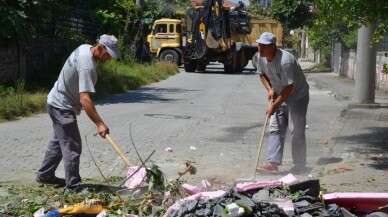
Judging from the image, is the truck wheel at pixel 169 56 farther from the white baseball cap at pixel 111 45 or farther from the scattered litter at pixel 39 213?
the scattered litter at pixel 39 213

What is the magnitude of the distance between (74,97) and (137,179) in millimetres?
1119

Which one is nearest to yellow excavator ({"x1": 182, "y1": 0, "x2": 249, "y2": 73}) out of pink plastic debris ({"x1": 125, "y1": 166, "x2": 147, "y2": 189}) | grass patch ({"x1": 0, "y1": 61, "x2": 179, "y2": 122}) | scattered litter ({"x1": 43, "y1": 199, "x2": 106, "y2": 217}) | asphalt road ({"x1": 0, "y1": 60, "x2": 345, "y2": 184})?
grass patch ({"x1": 0, "y1": 61, "x2": 179, "y2": 122})

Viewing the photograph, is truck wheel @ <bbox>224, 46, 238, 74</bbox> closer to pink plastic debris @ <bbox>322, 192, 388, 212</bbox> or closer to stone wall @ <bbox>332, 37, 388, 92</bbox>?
stone wall @ <bbox>332, 37, 388, 92</bbox>

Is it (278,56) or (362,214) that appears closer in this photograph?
(362,214)

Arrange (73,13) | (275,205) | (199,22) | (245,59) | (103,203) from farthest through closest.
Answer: (245,59) → (199,22) → (73,13) → (103,203) → (275,205)

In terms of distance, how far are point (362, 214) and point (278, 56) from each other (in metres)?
2.62

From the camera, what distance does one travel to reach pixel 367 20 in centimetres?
838

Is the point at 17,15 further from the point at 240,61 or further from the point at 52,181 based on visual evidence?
the point at 240,61

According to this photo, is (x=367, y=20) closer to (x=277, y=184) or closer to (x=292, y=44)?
(x=277, y=184)

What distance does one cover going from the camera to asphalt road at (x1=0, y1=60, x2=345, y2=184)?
8.16m

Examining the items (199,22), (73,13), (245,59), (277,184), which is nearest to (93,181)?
(277,184)

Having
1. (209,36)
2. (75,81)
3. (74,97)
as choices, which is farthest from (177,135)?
(209,36)

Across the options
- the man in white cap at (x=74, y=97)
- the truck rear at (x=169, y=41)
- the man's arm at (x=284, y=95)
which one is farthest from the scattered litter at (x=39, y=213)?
the truck rear at (x=169, y=41)

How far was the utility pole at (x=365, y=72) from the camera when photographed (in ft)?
43.5
